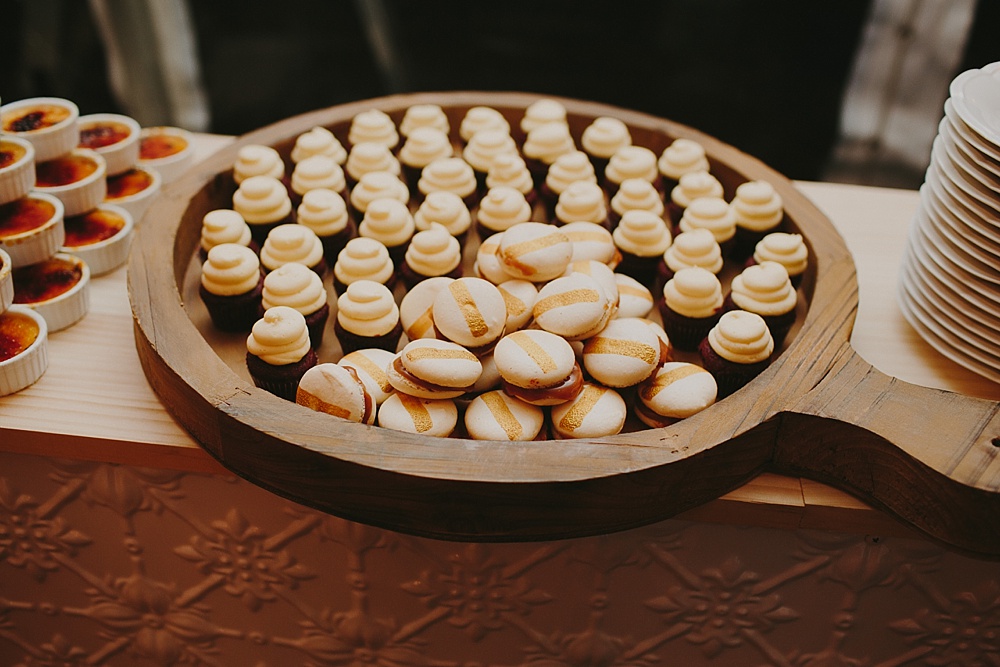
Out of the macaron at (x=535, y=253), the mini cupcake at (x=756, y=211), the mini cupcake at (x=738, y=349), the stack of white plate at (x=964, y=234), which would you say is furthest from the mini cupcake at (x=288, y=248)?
the stack of white plate at (x=964, y=234)

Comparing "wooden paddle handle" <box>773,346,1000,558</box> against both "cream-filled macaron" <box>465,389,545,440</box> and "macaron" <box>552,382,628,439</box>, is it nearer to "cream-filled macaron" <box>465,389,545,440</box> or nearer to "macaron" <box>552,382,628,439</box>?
"macaron" <box>552,382,628,439</box>

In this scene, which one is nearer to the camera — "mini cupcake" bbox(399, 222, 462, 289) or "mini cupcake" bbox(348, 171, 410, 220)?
"mini cupcake" bbox(399, 222, 462, 289)

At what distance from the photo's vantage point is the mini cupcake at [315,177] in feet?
7.63

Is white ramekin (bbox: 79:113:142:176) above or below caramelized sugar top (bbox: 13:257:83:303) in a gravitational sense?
above

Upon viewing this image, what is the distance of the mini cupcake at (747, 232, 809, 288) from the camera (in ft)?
6.83

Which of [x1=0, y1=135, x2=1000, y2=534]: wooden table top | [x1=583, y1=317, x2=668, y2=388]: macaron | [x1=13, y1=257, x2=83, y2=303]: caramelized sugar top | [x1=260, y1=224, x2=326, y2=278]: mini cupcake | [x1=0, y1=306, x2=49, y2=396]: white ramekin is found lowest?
[x1=0, y1=135, x2=1000, y2=534]: wooden table top

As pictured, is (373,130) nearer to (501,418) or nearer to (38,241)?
(38,241)

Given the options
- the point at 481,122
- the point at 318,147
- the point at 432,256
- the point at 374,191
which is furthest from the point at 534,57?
the point at 432,256

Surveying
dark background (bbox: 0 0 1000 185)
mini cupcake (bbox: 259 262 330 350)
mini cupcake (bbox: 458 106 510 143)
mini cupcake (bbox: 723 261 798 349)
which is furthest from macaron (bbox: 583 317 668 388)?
dark background (bbox: 0 0 1000 185)

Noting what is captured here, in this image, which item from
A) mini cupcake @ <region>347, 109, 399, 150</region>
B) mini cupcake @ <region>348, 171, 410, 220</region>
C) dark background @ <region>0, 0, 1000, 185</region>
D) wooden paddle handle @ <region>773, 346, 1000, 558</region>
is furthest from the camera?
dark background @ <region>0, 0, 1000, 185</region>

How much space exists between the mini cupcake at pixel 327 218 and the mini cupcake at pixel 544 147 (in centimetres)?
60

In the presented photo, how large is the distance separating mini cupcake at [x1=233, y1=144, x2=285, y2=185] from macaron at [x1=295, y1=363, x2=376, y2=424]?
2.81ft

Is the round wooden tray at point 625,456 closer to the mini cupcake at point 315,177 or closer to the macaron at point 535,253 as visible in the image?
the macaron at point 535,253

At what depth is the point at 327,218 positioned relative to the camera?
219cm
